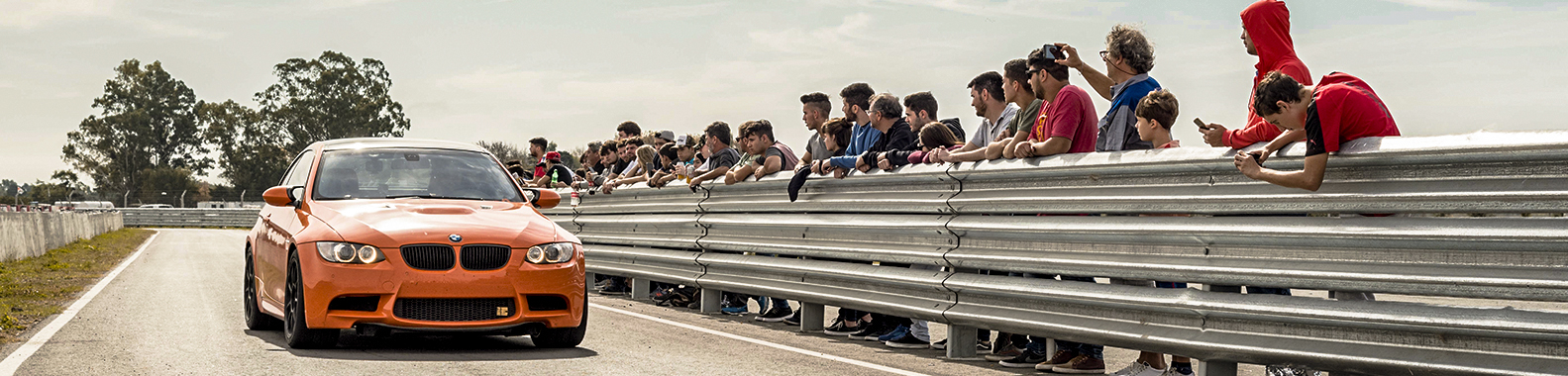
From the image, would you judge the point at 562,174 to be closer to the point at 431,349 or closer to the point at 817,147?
the point at 817,147

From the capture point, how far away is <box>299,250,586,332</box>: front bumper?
7570 millimetres

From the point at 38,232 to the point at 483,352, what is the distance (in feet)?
70.7

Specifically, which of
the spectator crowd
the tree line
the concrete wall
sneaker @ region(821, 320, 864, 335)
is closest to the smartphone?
the spectator crowd

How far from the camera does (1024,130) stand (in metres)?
7.88

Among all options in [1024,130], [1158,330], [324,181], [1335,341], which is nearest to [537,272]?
[324,181]

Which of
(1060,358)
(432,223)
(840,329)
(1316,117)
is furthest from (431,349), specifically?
(1316,117)

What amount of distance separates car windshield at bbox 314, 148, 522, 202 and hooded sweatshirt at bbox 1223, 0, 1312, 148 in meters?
4.69

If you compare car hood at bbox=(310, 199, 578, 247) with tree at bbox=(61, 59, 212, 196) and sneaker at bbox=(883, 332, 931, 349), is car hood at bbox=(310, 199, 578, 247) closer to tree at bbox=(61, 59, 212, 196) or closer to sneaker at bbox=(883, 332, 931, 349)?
sneaker at bbox=(883, 332, 931, 349)

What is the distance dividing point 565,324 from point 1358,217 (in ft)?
14.6

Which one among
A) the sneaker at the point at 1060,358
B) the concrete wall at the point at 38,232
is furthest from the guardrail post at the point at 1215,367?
the concrete wall at the point at 38,232

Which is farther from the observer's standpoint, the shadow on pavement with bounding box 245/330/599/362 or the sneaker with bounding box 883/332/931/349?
the sneaker with bounding box 883/332/931/349

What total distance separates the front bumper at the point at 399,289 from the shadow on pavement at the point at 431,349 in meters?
0.16

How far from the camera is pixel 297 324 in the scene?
7730 millimetres

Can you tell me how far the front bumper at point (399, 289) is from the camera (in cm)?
757
